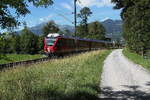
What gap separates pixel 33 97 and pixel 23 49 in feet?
237

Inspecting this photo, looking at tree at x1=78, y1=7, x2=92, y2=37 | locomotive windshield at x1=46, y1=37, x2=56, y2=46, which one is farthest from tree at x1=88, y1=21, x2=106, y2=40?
locomotive windshield at x1=46, y1=37, x2=56, y2=46

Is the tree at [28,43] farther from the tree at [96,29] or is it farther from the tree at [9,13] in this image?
the tree at [9,13]

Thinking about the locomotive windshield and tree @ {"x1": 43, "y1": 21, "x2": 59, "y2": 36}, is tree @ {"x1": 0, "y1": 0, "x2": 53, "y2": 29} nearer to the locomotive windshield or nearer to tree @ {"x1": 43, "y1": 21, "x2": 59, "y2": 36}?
the locomotive windshield

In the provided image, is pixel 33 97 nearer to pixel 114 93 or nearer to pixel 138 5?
pixel 114 93

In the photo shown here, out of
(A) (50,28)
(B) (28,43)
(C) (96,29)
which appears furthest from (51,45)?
(C) (96,29)

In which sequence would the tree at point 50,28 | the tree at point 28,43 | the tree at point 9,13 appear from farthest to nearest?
the tree at point 50,28, the tree at point 28,43, the tree at point 9,13

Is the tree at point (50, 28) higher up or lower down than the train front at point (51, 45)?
higher up

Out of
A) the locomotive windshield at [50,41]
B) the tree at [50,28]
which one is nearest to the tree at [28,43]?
the locomotive windshield at [50,41]

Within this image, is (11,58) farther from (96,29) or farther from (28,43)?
(96,29)

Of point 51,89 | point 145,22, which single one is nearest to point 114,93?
point 51,89

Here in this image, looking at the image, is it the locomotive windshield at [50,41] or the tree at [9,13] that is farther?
the locomotive windshield at [50,41]

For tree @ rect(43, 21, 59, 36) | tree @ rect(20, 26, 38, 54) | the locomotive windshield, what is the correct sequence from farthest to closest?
tree @ rect(43, 21, 59, 36) < tree @ rect(20, 26, 38, 54) < the locomotive windshield

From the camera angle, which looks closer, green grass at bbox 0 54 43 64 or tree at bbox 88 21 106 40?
green grass at bbox 0 54 43 64

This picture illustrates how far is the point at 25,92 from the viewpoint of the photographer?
916 cm
